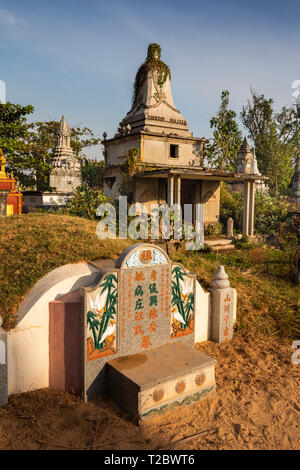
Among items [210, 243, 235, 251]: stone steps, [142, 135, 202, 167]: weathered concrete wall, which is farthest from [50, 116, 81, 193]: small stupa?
[210, 243, 235, 251]: stone steps

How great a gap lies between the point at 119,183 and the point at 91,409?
45.3 feet

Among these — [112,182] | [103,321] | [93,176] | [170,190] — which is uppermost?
[93,176]

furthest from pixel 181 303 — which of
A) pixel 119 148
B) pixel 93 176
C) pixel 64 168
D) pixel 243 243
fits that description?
pixel 93 176

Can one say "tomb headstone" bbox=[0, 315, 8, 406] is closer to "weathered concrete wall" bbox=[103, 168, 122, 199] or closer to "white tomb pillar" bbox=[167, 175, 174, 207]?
"white tomb pillar" bbox=[167, 175, 174, 207]

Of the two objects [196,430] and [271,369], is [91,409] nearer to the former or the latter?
[196,430]

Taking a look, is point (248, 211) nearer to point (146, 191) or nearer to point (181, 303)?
point (146, 191)

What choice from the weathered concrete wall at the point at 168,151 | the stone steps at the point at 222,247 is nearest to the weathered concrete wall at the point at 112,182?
the weathered concrete wall at the point at 168,151

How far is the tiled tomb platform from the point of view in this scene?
4.38 meters

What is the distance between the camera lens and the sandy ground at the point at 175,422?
400 centimetres

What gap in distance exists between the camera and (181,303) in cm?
576

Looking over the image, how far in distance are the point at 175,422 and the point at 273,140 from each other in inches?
1330

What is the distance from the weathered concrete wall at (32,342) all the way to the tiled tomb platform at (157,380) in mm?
998

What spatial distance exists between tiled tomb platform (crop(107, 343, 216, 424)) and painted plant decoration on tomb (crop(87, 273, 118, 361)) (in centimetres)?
27
